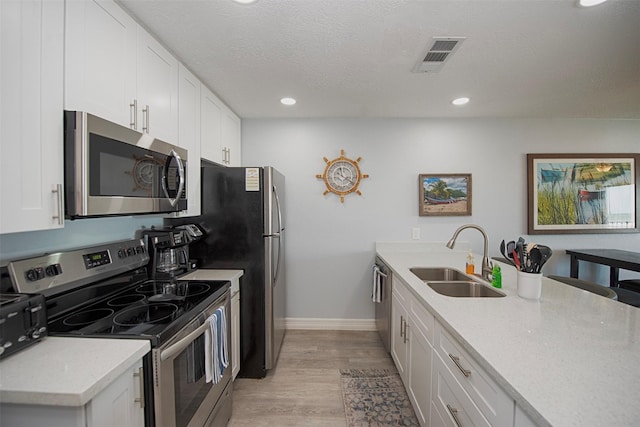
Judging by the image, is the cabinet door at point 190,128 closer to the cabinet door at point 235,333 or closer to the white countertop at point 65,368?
the cabinet door at point 235,333

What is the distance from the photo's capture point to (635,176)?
10.2 feet

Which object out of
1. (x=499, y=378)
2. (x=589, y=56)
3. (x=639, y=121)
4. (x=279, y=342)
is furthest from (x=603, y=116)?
(x=279, y=342)

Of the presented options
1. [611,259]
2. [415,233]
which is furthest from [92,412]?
[611,259]

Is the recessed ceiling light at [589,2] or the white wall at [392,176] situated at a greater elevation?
the recessed ceiling light at [589,2]

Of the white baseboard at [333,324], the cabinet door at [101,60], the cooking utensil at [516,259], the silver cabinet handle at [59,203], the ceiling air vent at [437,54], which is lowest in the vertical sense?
the white baseboard at [333,324]

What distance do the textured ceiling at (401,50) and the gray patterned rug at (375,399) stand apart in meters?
2.37

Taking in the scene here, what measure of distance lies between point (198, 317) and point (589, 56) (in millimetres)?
2856

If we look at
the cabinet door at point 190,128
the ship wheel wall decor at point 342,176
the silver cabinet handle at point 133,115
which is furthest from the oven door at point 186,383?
the ship wheel wall decor at point 342,176

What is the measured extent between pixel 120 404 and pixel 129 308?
51 cm

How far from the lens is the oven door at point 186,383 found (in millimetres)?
1110

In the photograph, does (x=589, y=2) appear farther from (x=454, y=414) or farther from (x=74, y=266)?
(x=74, y=266)

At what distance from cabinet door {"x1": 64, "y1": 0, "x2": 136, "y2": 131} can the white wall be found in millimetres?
1772

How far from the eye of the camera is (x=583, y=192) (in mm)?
3105

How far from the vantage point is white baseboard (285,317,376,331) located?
3.16 m
